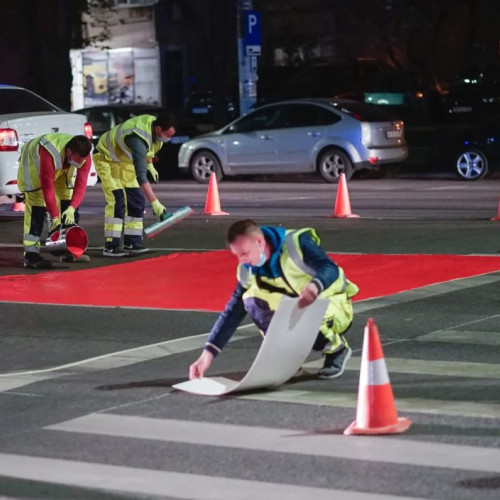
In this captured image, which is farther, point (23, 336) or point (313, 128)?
point (313, 128)

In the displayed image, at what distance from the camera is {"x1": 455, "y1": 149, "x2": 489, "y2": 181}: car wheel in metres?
25.6

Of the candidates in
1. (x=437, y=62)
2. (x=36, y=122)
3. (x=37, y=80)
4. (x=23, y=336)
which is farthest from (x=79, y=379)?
(x=437, y=62)

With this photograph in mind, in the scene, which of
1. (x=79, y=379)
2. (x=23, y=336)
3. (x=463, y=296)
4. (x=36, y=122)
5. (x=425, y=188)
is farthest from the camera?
(x=425, y=188)

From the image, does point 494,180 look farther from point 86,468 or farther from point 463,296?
point 86,468

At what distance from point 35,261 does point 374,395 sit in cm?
818

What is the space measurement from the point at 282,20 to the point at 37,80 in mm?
19455

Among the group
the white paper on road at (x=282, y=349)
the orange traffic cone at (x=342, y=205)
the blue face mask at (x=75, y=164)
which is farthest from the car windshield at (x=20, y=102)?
the white paper on road at (x=282, y=349)

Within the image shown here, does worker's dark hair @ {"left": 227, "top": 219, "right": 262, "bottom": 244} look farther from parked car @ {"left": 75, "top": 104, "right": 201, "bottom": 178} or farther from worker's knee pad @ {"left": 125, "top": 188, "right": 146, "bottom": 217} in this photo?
parked car @ {"left": 75, "top": 104, "right": 201, "bottom": 178}

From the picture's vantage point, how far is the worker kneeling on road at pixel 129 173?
14859 millimetres

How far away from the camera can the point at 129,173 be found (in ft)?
50.4

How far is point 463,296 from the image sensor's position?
39.3 feet

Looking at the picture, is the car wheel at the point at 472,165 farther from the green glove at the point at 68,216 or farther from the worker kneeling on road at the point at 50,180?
the green glove at the point at 68,216

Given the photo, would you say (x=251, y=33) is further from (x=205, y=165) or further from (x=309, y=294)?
(x=309, y=294)

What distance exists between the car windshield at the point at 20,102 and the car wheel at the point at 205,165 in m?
7.79
